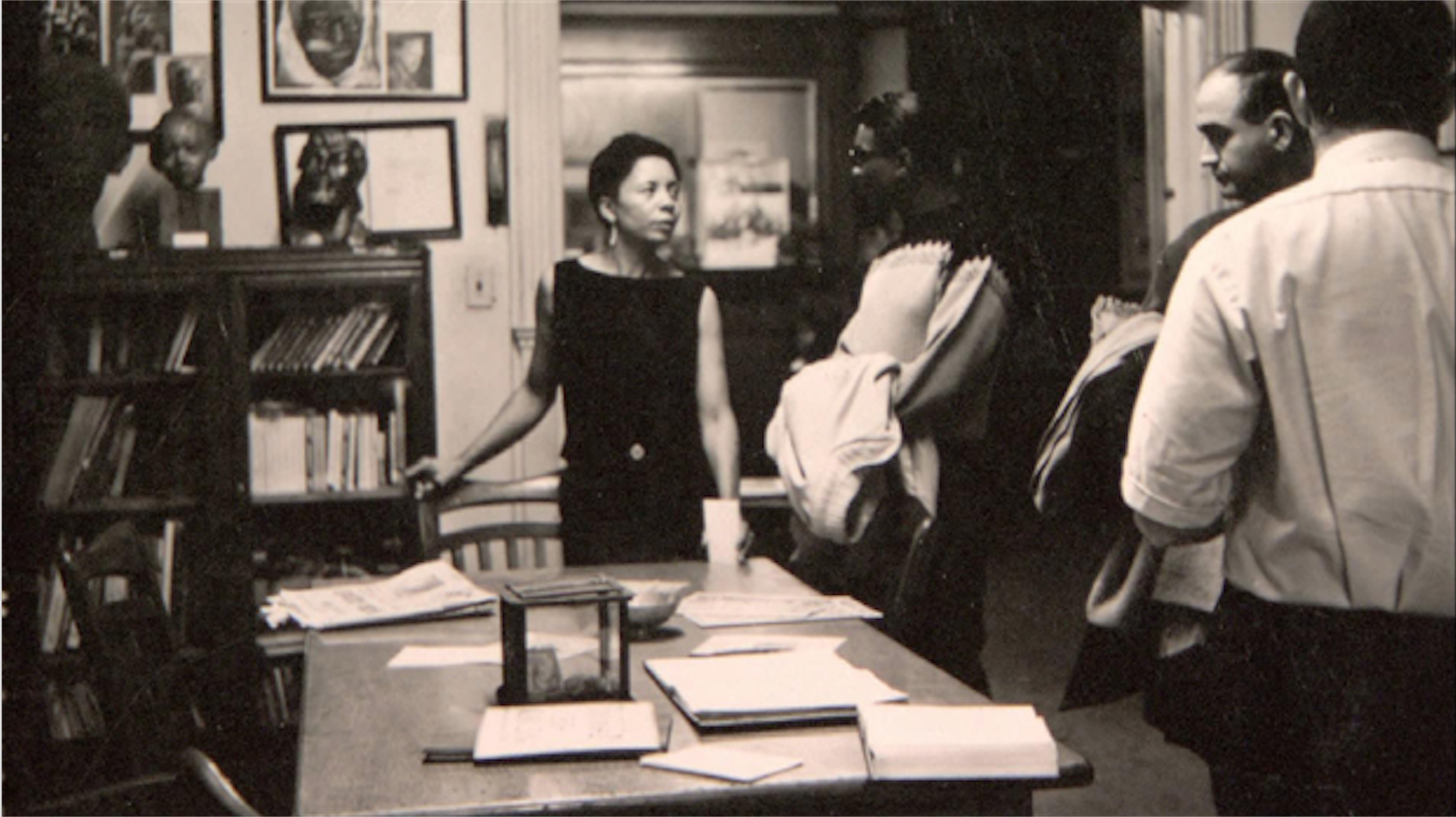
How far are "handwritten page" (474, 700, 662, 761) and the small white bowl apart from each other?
0.38 meters

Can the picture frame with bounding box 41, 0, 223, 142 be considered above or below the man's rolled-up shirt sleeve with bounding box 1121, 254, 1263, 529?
above

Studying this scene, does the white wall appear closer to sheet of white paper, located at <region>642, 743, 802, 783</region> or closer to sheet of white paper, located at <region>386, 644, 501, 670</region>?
sheet of white paper, located at <region>386, 644, 501, 670</region>

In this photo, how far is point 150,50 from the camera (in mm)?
3645

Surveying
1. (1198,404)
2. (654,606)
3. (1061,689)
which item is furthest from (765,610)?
(1061,689)

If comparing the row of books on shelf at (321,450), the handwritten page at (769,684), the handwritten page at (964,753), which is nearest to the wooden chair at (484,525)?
the row of books on shelf at (321,450)

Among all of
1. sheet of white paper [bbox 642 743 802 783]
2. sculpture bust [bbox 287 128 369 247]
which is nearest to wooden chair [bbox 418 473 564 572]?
sculpture bust [bbox 287 128 369 247]

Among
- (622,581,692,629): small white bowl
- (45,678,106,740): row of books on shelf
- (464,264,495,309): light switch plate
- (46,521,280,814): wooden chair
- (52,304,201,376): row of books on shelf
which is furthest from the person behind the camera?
(464,264,495,309): light switch plate

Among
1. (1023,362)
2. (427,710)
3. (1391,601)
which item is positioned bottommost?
(427,710)

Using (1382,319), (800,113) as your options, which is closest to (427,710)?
(1382,319)

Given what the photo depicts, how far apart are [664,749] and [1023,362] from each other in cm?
137

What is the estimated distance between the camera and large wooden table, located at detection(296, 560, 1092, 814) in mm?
1317

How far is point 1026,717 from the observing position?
1396 millimetres

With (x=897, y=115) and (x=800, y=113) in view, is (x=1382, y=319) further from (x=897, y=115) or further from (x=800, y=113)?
(x=800, y=113)

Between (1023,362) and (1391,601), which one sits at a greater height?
(1023,362)
